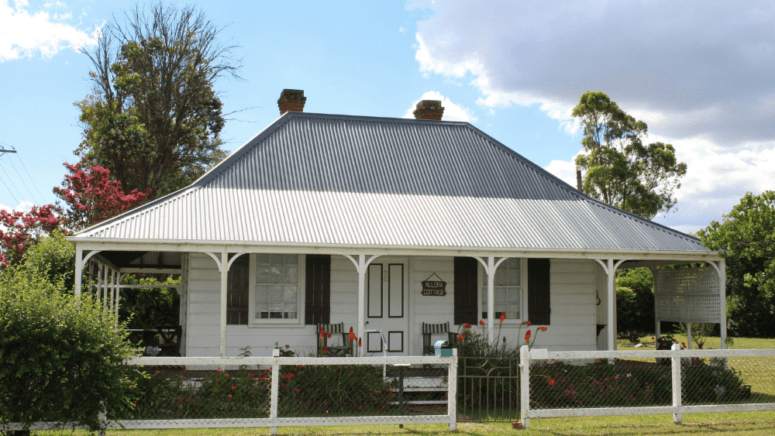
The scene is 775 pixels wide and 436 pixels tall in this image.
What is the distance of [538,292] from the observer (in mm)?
13945

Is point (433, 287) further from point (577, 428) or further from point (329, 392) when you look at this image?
point (577, 428)

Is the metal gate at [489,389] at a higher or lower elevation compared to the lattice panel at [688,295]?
lower

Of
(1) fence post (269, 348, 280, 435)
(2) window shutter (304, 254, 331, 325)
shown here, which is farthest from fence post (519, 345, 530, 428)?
(2) window shutter (304, 254, 331, 325)

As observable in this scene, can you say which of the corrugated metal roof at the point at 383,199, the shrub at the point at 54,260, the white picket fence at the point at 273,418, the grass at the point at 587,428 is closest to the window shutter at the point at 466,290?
the corrugated metal roof at the point at 383,199

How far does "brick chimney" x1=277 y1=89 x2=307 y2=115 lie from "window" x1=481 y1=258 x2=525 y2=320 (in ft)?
23.6

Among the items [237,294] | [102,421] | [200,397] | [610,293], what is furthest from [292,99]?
[102,421]

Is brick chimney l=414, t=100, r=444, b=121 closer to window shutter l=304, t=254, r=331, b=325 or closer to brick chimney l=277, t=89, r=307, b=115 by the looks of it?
brick chimney l=277, t=89, r=307, b=115

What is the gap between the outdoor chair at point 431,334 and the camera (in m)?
13.1

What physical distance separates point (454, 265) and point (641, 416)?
4719 mm

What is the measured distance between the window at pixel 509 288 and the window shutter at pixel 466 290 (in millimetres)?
266

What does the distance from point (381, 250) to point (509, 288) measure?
3.53 m

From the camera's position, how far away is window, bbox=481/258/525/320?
13.9m

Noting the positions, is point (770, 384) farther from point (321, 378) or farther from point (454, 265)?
point (321, 378)

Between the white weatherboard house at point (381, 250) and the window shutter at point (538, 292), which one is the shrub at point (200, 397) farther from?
the window shutter at point (538, 292)
